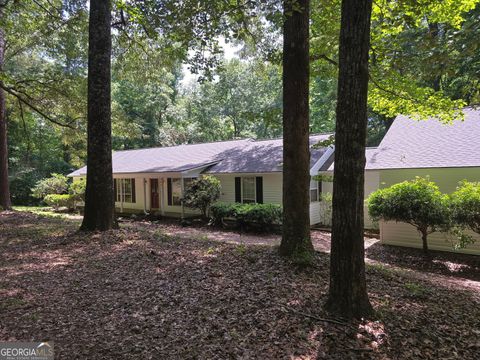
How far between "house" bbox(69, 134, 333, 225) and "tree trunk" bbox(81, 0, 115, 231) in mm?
7737

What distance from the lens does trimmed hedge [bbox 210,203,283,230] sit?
528 inches

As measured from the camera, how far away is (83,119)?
14766 mm

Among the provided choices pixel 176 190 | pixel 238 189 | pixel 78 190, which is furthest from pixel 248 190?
pixel 78 190

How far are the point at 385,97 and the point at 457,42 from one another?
2419 mm

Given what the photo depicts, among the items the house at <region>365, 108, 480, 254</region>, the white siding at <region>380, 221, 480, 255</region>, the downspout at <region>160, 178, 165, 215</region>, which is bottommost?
the white siding at <region>380, 221, 480, 255</region>

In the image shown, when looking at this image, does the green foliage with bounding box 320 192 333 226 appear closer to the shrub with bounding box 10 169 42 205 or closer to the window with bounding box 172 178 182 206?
the window with bounding box 172 178 182 206

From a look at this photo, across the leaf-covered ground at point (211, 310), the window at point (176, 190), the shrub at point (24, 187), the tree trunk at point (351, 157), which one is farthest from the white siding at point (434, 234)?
the shrub at point (24, 187)

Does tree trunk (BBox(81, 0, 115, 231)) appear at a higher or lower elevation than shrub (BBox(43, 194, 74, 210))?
higher

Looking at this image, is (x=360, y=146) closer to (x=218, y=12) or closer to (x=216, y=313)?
(x=216, y=313)

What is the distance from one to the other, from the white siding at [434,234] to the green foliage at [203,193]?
769 cm

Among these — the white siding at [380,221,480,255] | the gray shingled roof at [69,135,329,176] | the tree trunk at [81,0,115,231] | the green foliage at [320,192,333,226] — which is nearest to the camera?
the tree trunk at [81,0,115,231]

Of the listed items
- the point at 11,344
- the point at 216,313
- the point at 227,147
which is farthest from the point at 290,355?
Answer: the point at 227,147

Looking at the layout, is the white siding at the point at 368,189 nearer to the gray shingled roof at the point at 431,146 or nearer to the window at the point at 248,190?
the gray shingled roof at the point at 431,146

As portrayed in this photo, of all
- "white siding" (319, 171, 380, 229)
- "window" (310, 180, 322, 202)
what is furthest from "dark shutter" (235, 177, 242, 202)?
"white siding" (319, 171, 380, 229)
